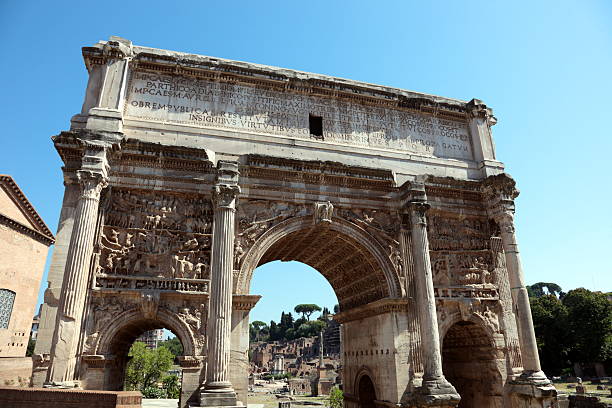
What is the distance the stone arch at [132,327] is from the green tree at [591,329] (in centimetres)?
4511

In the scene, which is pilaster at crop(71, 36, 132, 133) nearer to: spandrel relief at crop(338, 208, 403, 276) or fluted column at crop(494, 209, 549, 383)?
spandrel relief at crop(338, 208, 403, 276)

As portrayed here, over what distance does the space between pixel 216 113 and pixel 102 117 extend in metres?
3.01

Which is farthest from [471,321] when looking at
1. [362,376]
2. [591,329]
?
[591,329]

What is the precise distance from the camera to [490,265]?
12.8 meters

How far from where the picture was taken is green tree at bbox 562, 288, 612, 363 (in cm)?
4078

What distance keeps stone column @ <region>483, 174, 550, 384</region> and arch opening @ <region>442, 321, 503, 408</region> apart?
2.78 ft

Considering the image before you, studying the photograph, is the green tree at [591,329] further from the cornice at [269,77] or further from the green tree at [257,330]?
the green tree at [257,330]

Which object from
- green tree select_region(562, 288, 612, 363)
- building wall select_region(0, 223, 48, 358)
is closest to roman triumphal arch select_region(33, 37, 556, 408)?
building wall select_region(0, 223, 48, 358)

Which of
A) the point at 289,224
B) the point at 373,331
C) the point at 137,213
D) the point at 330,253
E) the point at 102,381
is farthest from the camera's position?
the point at 330,253

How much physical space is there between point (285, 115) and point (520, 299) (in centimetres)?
864

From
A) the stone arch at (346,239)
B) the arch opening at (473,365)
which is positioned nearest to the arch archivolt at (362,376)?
the stone arch at (346,239)

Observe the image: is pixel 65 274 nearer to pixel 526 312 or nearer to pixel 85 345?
pixel 85 345

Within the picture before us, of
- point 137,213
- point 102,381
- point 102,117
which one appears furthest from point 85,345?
point 102,117

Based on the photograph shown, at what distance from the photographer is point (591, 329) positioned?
136ft
